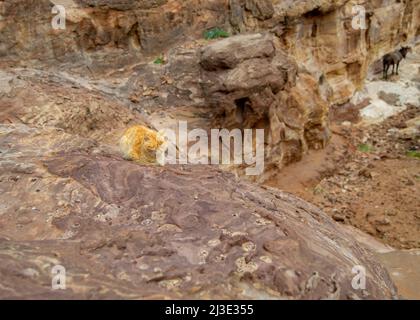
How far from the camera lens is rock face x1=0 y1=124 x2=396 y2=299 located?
258cm

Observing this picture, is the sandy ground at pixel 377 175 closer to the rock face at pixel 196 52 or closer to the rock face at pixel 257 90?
the rock face at pixel 196 52

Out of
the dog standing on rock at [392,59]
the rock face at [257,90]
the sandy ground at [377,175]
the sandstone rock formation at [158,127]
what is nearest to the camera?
the sandstone rock formation at [158,127]

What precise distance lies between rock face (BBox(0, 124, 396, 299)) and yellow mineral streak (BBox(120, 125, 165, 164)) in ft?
0.60

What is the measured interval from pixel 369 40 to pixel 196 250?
12.1m

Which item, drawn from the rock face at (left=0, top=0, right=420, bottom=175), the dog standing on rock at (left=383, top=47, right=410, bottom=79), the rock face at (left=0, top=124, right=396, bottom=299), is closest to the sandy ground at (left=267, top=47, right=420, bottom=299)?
the dog standing on rock at (left=383, top=47, right=410, bottom=79)

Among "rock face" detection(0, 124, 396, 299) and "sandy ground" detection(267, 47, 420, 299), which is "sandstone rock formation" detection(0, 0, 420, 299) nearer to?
"rock face" detection(0, 124, 396, 299)

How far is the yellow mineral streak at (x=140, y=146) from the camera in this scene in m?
4.41

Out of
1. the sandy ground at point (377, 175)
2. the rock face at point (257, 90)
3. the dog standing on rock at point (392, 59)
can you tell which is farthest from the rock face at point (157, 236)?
the dog standing on rock at point (392, 59)

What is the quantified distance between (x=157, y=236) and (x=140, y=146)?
1.62 meters

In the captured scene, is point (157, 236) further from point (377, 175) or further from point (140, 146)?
point (377, 175)

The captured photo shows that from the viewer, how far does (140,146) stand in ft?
14.6

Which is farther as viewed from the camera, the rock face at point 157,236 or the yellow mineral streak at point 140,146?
the yellow mineral streak at point 140,146

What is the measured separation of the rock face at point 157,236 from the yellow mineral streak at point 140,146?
0.18 metres
